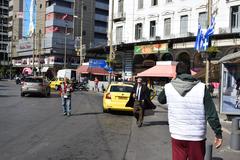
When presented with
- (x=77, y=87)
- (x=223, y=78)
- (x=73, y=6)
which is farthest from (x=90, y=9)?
(x=223, y=78)

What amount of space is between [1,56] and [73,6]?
5070 cm

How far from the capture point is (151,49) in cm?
4859

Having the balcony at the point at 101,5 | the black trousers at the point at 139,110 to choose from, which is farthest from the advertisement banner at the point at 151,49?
the balcony at the point at 101,5

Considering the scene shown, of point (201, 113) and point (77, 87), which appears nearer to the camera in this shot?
point (201, 113)

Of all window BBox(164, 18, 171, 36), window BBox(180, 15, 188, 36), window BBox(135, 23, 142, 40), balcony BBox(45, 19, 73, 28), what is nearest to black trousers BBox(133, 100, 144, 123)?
window BBox(180, 15, 188, 36)

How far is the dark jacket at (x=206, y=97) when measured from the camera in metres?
5.09

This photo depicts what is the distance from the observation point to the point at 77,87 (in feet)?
174

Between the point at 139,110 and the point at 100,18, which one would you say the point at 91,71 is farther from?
the point at 139,110

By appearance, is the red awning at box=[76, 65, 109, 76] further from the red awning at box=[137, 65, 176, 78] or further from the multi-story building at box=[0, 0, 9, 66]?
the multi-story building at box=[0, 0, 9, 66]

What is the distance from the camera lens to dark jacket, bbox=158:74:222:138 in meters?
5.09

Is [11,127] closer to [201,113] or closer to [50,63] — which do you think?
[201,113]

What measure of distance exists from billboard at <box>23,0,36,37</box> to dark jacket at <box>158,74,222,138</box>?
9464cm

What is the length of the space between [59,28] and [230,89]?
244ft

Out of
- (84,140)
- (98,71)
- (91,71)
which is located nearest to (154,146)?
(84,140)
